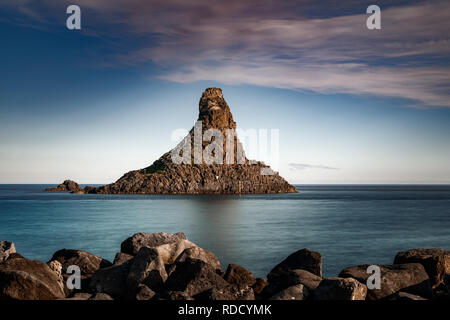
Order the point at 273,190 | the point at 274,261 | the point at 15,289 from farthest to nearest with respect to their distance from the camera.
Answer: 1. the point at 273,190
2. the point at 274,261
3. the point at 15,289

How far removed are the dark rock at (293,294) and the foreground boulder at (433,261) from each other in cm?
706

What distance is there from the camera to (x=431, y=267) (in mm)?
16828

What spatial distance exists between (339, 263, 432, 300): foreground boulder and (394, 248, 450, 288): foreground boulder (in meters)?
1.76

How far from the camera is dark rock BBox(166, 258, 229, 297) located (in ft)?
42.7

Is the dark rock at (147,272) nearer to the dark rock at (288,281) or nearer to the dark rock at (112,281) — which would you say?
the dark rock at (112,281)

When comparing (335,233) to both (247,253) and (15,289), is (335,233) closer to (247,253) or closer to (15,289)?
(247,253)

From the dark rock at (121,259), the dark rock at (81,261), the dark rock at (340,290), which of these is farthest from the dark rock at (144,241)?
the dark rock at (340,290)

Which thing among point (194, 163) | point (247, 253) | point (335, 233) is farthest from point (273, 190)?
point (247, 253)

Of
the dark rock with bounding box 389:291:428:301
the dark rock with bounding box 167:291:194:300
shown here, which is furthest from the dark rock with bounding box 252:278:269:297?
the dark rock with bounding box 389:291:428:301

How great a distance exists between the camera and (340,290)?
1219cm

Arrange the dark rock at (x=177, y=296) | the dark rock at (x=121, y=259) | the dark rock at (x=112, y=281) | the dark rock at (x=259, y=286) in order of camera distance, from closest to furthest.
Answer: the dark rock at (x=177, y=296) < the dark rock at (x=112, y=281) < the dark rock at (x=259, y=286) < the dark rock at (x=121, y=259)

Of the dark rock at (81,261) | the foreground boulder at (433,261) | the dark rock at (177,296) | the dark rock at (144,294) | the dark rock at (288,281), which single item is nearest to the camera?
the dark rock at (177,296)

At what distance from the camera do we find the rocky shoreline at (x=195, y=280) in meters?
12.3
